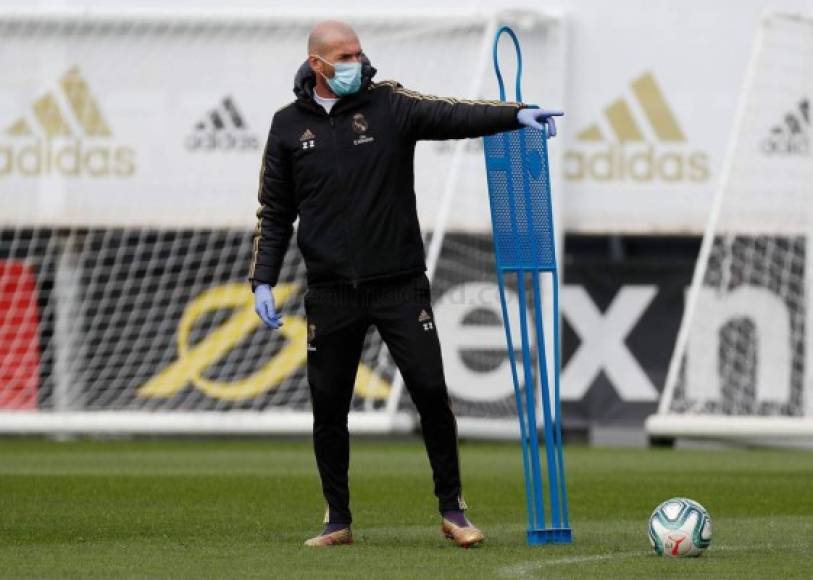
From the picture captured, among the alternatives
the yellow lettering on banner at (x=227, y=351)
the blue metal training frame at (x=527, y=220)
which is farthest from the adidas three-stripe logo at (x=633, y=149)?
the blue metal training frame at (x=527, y=220)

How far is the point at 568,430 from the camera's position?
17797 mm

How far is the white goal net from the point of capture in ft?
58.2

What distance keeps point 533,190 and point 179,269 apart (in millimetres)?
10524

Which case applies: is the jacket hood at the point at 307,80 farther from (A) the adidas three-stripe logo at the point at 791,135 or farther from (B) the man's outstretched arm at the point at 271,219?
(A) the adidas three-stripe logo at the point at 791,135

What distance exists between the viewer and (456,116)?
7711mm

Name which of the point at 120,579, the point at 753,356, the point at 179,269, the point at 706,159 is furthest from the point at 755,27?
the point at 120,579

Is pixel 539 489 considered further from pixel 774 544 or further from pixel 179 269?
pixel 179 269

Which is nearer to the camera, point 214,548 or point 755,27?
point 214,548

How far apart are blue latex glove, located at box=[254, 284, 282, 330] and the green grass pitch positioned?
2.78ft

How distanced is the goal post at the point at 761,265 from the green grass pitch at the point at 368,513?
799 mm

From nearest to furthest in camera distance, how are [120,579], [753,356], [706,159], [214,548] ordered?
[120,579]
[214,548]
[753,356]
[706,159]

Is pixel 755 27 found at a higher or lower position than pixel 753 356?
higher

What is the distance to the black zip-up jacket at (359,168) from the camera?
7.76m

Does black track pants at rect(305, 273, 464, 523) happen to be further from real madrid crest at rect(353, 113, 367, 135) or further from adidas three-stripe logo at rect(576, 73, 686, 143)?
adidas three-stripe logo at rect(576, 73, 686, 143)
